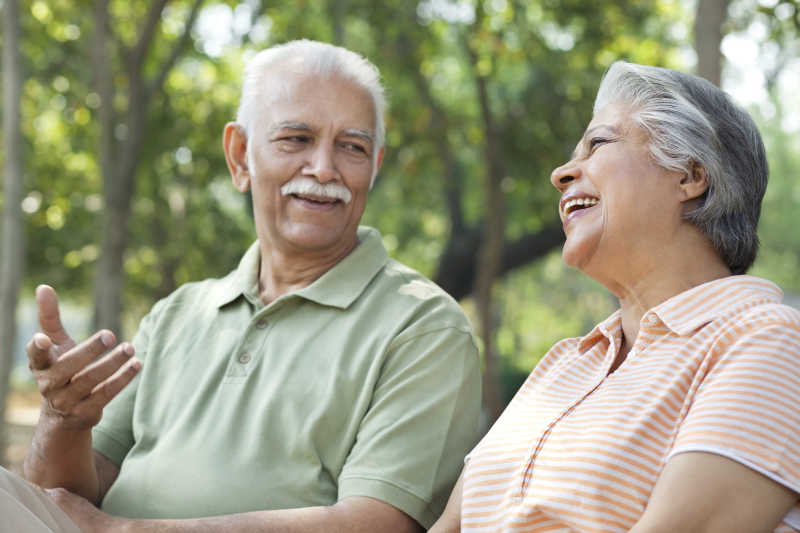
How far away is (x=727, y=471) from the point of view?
5.68 ft

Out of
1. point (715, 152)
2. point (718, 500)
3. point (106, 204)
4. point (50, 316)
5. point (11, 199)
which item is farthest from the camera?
point (106, 204)

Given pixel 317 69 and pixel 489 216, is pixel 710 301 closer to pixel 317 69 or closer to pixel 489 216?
pixel 317 69

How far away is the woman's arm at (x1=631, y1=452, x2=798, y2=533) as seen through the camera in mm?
1713

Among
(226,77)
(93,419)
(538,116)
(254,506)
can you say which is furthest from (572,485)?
(226,77)

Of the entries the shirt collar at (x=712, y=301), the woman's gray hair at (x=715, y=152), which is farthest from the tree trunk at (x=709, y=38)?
the shirt collar at (x=712, y=301)

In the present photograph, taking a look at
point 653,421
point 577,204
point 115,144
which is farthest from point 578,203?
point 115,144

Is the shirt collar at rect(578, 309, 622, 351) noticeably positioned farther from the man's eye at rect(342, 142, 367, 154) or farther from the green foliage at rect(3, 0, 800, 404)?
the green foliage at rect(3, 0, 800, 404)

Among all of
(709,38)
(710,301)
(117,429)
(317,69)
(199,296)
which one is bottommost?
(117,429)

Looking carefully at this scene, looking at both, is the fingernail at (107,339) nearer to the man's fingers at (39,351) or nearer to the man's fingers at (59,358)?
the man's fingers at (59,358)

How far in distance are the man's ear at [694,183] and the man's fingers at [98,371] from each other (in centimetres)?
135

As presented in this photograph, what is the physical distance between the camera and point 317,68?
10.0ft

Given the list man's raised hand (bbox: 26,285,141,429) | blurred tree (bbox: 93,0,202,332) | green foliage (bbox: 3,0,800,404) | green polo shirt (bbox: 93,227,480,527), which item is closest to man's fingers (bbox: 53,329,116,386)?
man's raised hand (bbox: 26,285,141,429)

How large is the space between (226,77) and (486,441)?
11076 millimetres

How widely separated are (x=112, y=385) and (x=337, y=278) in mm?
830
